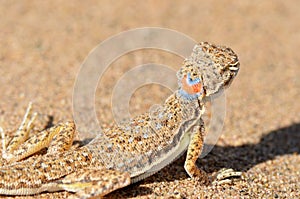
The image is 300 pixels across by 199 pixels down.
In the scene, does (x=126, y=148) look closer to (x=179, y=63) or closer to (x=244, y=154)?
(x=244, y=154)

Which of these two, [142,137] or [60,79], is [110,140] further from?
[60,79]

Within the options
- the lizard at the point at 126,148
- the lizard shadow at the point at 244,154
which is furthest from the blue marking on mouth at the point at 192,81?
the lizard shadow at the point at 244,154

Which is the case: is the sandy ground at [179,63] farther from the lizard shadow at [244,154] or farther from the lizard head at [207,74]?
the lizard head at [207,74]

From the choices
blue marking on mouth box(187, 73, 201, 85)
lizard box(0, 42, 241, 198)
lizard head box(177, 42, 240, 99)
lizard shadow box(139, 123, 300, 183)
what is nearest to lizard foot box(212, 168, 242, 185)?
lizard box(0, 42, 241, 198)

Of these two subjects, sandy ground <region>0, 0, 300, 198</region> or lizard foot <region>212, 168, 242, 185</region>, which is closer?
lizard foot <region>212, 168, 242, 185</region>

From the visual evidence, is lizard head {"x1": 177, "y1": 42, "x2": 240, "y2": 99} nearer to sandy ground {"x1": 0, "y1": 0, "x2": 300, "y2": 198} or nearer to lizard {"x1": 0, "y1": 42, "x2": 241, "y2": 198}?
lizard {"x1": 0, "y1": 42, "x2": 241, "y2": 198}

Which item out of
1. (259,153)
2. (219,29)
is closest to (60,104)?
(259,153)
